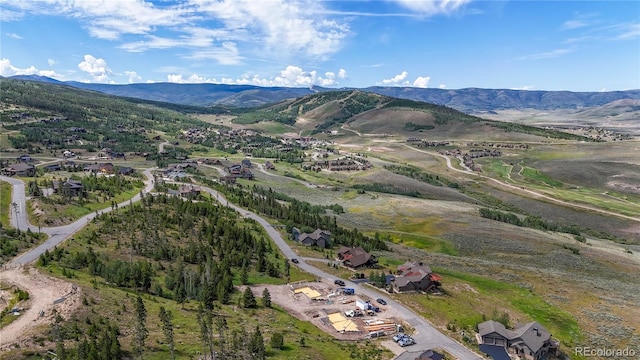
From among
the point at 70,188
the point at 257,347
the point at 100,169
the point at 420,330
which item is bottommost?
the point at 420,330

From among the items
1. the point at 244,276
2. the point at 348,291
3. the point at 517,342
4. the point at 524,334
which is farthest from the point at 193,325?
the point at 524,334

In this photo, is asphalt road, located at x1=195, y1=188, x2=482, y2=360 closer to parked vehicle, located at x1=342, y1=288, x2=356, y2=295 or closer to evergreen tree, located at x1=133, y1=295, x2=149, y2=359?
parked vehicle, located at x1=342, y1=288, x2=356, y2=295

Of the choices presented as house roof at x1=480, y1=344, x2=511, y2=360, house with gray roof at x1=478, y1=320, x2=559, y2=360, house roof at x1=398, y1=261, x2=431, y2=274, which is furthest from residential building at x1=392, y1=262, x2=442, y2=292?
house roof at x1=480, y1=344, x2=511, y2=360

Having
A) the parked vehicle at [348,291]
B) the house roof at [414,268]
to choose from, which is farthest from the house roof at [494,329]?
the parked vehicle at [348,291]

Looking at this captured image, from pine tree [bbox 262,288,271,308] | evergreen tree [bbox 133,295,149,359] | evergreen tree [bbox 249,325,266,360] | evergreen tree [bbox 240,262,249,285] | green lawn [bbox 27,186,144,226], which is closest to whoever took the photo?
evergreen tree [bbox 133,295,149,359]

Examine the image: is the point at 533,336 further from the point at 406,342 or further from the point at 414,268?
the point at 414,268

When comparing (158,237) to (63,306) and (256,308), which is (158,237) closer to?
(256,308)

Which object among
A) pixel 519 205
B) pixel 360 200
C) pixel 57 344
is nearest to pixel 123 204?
pixel 57 344
